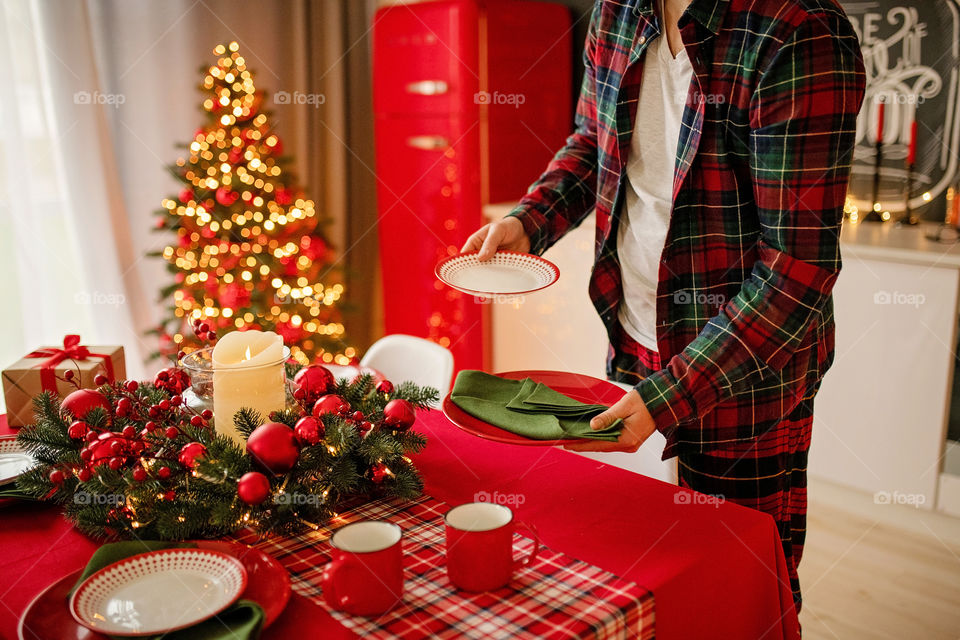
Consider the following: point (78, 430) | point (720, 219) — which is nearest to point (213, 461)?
point (78, 430)

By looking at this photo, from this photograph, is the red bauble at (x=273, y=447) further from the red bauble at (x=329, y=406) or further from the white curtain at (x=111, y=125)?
the white curtain at (x=111, y=125)

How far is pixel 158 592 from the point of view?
0.95 metres

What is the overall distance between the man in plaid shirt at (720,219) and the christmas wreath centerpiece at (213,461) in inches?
14.0

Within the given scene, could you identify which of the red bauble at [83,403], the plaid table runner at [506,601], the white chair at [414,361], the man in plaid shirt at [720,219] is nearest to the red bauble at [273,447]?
the plaid table runner at [506,601]

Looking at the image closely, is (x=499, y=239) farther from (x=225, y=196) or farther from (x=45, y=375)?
(x=225, y=196)

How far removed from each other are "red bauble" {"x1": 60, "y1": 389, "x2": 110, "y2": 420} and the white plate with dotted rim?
91mm

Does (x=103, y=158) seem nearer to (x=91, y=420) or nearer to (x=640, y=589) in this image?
(x=91, y=420)

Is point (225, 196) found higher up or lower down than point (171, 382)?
higher up

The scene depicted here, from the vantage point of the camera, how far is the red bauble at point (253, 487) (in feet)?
3.38

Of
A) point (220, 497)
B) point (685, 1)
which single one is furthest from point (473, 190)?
point (220, 497)

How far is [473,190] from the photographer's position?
3.23 m

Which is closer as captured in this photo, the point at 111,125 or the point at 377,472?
the point at 377,472

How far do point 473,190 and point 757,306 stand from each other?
2.04 meters

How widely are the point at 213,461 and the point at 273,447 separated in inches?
3.1
